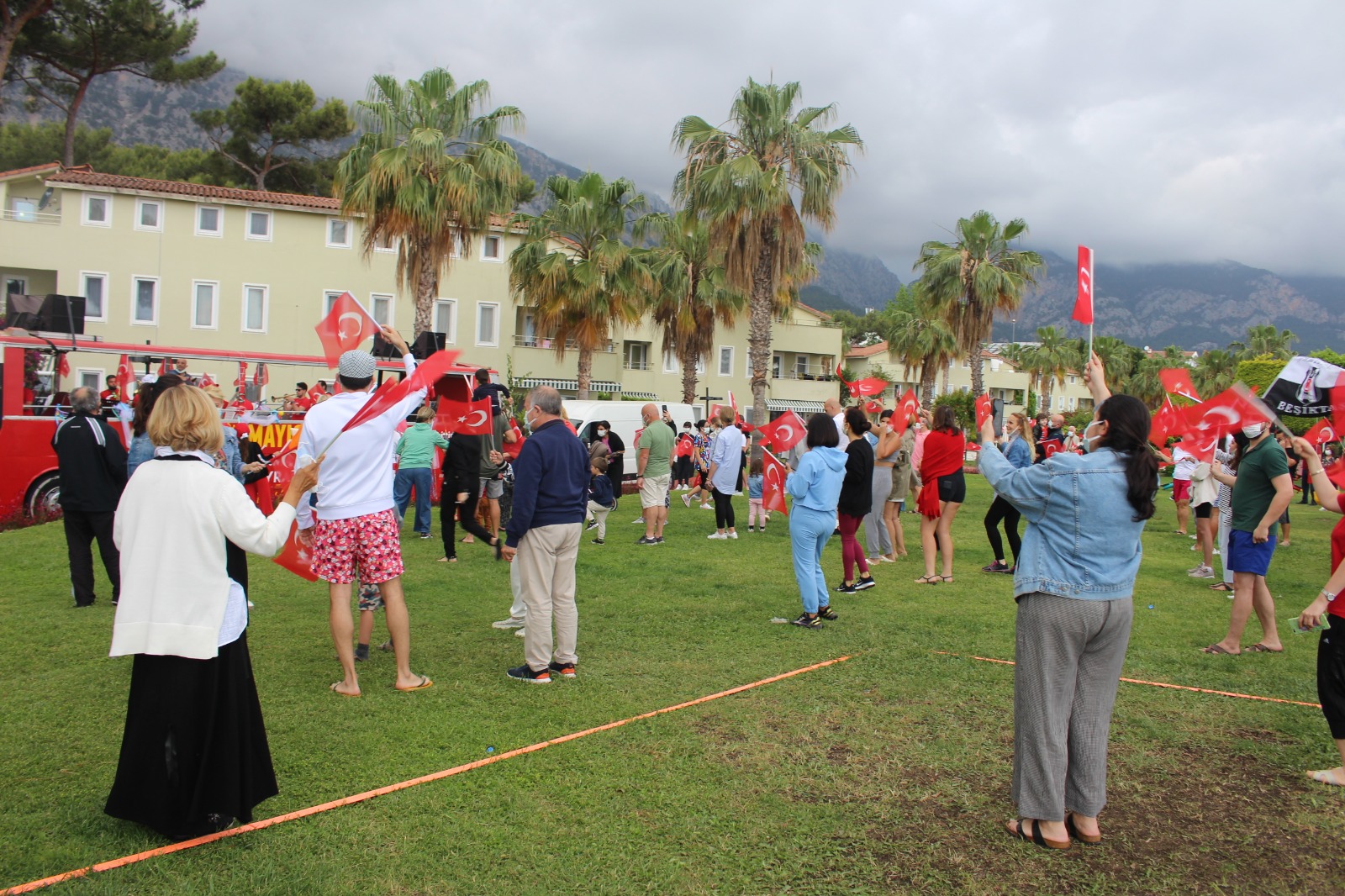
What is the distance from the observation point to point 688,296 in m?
31.6

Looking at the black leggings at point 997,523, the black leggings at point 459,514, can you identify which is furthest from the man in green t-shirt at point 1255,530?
the black leggings at point 459,514

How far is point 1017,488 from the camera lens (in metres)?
3.63

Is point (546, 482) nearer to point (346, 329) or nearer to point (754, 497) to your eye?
point (346, 329)

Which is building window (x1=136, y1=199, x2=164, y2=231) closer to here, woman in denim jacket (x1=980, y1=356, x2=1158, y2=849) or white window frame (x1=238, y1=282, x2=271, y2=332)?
white window frame (x1=238, y1=282, x2=271, y2=332)

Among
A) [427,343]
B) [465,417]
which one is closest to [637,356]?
[427,343]

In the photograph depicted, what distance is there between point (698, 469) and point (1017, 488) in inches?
574

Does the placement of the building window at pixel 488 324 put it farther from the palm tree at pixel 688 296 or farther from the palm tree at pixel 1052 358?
the palm tree at pixel 1052 358

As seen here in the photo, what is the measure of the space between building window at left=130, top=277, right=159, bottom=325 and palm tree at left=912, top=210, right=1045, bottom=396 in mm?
27456

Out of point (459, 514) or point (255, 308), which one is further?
point (255, 308)

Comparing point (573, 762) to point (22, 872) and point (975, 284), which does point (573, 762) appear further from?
point (975, 284)

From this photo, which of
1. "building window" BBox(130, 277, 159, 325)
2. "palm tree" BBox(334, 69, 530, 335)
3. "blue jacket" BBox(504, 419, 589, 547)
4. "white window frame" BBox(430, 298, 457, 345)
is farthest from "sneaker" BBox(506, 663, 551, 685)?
"building window" BBox(130, 277, 159, 325)

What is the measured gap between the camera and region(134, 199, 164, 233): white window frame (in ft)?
96.8

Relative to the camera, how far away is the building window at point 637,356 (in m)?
40.2

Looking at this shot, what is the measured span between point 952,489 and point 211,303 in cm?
2899
